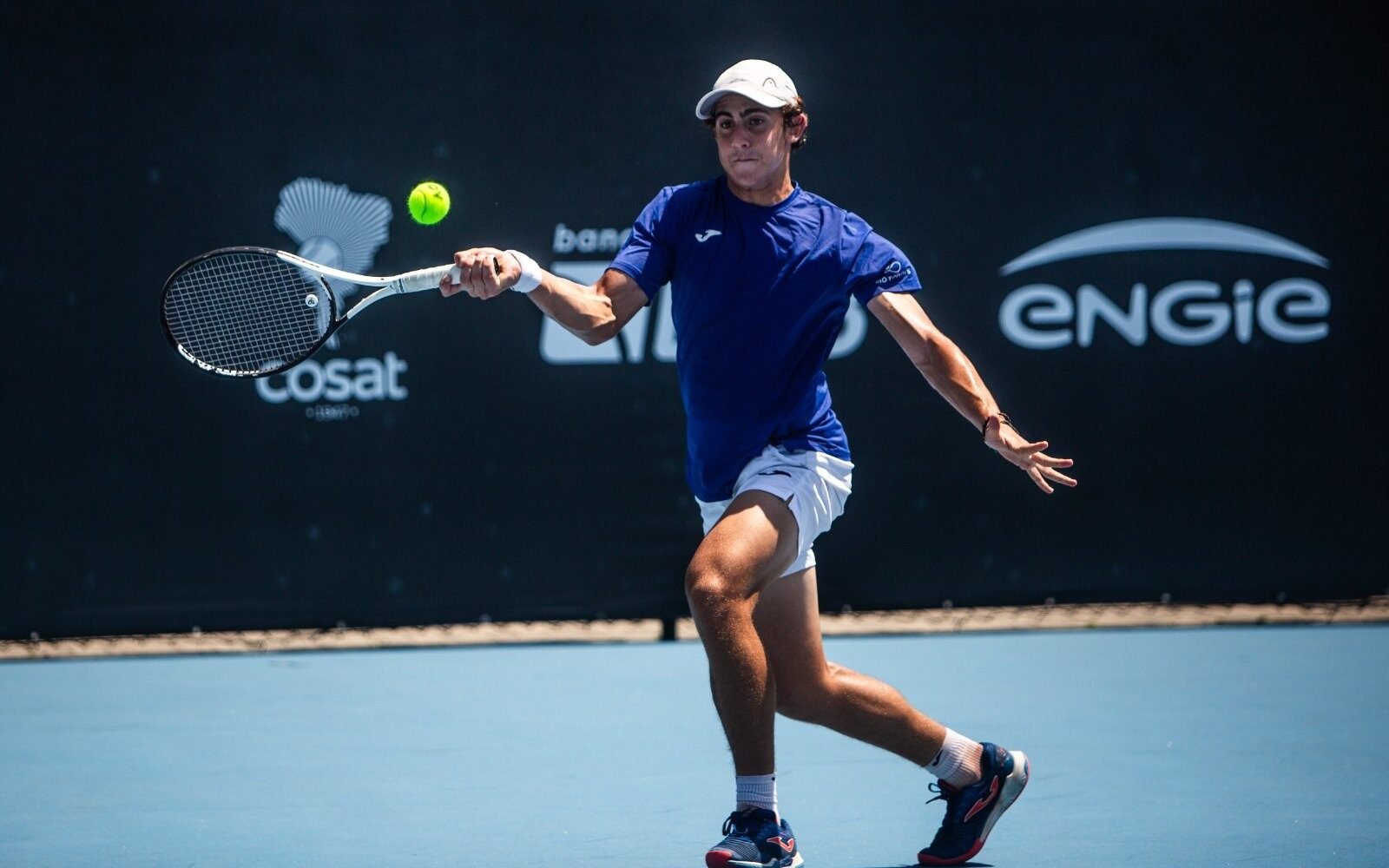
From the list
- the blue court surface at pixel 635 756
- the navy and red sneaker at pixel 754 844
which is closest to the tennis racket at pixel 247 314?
the blue court surface at pixel 635 756

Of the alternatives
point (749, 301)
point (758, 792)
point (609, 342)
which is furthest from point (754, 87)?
point (609, 342)

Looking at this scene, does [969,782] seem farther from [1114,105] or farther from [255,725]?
[1114,105]

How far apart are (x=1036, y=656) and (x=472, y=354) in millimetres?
2421

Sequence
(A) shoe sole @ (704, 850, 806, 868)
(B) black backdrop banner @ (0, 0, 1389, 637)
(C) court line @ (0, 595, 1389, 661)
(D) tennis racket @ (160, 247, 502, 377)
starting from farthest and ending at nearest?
(C) court line @ (0, 595, 1389, 661), (B) black backdrop banner @ (0, 0, 1389, 637), (D) tennis racket @ (160, 247, 502, 377), (A) shoe sole @ (704, 850, 806, 868)

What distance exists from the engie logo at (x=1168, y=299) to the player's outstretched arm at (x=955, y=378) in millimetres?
3192

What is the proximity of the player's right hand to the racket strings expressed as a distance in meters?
1.55

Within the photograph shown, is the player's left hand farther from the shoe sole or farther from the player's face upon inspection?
the shoe sole

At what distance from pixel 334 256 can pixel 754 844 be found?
3.81 meters

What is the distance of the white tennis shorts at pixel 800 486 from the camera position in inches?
130

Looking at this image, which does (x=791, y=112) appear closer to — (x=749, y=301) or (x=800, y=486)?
(x=749, y=301)

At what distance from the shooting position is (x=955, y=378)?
3352 millimetres

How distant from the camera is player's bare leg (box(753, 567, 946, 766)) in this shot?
331 cm

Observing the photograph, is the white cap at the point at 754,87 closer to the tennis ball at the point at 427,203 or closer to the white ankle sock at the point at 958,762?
the tennis ball at the point at 427,203

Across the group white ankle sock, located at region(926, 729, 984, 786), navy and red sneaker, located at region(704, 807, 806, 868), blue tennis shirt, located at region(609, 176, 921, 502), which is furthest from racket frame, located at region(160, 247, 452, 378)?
white ankle sock, located at region(926, 729, 984, 786)
